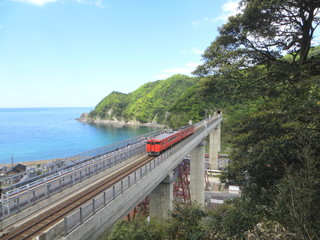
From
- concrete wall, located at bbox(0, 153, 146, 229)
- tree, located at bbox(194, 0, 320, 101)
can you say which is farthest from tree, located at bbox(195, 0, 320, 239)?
concrete wall, located at bbox(0, 153, 146, 229)

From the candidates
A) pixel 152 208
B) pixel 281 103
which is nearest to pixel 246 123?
pixel 281 103

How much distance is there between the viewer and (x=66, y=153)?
64125 millimetres

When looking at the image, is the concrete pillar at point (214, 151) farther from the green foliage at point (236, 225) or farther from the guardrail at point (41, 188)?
the green foliage at point (236, 225)

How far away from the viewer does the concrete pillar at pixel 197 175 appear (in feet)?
99.3

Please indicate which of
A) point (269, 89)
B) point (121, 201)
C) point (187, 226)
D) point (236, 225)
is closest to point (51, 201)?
point (121, 201)

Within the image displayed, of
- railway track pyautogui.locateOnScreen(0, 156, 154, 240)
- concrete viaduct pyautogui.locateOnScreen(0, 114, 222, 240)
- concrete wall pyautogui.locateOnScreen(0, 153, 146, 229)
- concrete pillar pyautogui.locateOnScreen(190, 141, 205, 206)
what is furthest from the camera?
concrete pillar pyautogui.locateOnScreen(190, 141, 205, 206)

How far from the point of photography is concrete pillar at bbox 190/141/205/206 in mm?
30266

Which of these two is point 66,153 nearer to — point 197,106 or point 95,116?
point 197,106

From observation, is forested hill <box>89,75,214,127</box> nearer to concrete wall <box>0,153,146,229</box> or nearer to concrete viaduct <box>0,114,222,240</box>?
→ concrete viaduct <box>0,114,222,240</box>

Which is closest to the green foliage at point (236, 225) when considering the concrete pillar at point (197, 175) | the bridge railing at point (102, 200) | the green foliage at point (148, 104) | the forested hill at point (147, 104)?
the bridge railing at point (102, 200)

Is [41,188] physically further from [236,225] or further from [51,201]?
[236,225]

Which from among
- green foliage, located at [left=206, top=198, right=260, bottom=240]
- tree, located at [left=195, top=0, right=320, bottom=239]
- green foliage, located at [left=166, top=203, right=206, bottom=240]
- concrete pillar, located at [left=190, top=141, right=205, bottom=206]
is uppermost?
tree, located at [left=195, top=0, right=320, bottom=239]

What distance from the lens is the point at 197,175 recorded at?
102ft

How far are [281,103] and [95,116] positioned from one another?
154m
